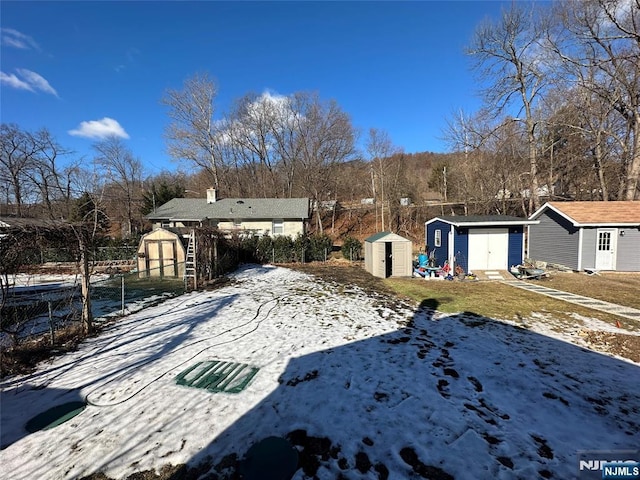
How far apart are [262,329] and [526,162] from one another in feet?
85.4

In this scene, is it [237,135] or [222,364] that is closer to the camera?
[222,364]

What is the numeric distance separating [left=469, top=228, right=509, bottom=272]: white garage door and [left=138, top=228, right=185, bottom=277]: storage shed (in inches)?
585

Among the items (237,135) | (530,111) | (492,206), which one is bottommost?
(492,206)

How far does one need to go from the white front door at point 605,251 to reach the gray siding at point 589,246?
18 centimetres

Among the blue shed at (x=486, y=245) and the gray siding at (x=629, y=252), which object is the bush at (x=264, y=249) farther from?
the gray siding at (x=629, y=252)

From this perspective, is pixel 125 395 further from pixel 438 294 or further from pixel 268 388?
pixel 438 294

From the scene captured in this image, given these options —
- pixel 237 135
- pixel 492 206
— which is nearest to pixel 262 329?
pixel 492 206

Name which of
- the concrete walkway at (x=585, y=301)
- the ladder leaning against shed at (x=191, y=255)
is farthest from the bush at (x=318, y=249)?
the concrete walkway at (x=585, y=301)

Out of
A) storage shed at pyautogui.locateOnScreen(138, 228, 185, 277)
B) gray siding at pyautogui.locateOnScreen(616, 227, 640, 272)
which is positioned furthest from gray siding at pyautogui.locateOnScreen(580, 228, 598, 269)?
storage shed at pyautogui.locateOnScreen(138, 228, 185, 277)

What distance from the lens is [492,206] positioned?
77.4ft

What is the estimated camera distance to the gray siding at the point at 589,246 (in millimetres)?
14195

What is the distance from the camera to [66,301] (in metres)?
7.48

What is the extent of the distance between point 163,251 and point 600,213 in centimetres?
2313

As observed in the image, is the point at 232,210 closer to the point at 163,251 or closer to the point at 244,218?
the point at 244,218
